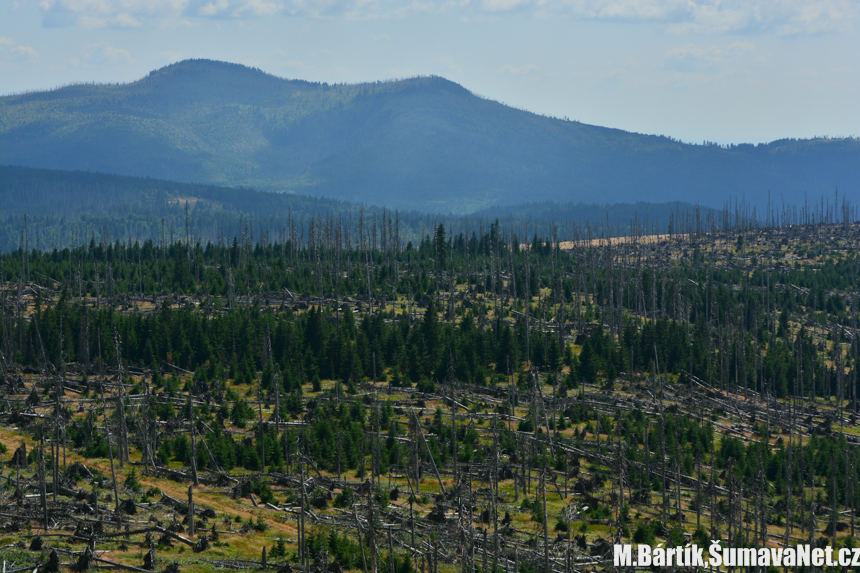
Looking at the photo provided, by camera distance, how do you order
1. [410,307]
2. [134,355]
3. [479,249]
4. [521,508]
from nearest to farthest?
[521,508]
[134,355]
[410,307]
[479,249]

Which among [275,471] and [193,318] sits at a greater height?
[193,318]

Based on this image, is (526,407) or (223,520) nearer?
(223,520)

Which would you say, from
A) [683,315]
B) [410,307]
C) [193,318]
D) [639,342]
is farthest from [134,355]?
[683,315]

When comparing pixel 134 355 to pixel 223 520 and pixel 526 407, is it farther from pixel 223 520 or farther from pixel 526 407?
pixel 223 520

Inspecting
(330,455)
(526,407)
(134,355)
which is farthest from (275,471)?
(134,355)

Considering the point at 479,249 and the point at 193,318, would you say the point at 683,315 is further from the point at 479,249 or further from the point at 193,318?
the point at 193,318

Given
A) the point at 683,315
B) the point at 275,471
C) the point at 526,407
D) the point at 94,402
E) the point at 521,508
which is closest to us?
the point at 521,508
